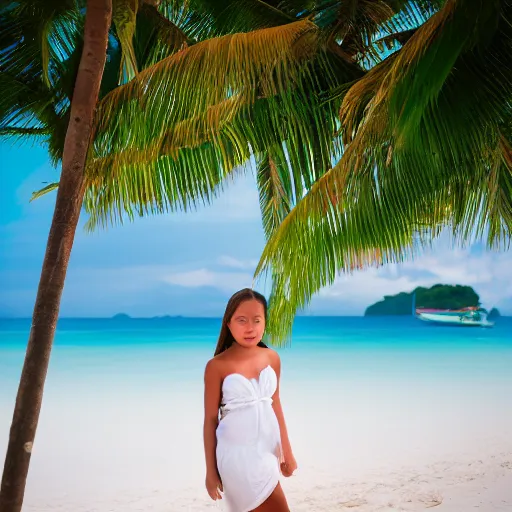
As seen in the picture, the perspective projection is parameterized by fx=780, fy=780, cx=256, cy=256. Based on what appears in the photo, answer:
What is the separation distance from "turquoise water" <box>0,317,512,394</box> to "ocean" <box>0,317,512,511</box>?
0.18ft

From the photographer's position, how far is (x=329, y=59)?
4.37 metres

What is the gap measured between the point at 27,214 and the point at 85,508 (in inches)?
652

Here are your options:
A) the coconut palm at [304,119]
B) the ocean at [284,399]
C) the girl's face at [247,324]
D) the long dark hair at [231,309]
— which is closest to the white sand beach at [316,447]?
the ocean at [284,399]

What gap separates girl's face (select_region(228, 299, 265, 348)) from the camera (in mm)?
2514

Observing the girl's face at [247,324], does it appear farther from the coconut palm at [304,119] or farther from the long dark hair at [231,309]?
the coconut palm at [304,119]

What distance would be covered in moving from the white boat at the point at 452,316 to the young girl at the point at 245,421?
22176mm

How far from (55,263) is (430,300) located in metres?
22.0

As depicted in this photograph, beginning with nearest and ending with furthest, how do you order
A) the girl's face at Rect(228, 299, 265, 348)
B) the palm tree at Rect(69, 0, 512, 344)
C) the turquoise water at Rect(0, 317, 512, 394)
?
the girl's face at Rect(228, 299, 265, 348) → the palm tree at Rect(69, 0, 512, 344) → the turquoise water at Rect(0, 317, 512, 394)

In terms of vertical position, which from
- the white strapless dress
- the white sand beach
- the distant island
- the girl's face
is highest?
the distant island

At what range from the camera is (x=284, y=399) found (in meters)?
15.2

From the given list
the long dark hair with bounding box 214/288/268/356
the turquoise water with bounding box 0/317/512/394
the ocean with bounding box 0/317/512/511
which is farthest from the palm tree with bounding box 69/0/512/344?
the turquoise water with bounding box 0/317/512/394

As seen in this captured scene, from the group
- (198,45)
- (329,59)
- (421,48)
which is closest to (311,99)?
(329,59)

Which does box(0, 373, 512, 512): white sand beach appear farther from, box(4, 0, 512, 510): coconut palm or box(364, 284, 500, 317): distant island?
box(364, 284, 500, 317): distant island

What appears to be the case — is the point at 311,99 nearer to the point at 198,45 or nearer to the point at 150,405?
the point at 198,45
